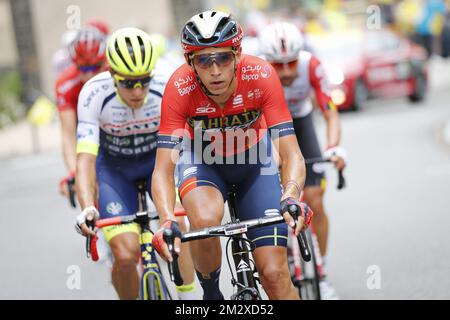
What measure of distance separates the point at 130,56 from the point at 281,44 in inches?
52.6

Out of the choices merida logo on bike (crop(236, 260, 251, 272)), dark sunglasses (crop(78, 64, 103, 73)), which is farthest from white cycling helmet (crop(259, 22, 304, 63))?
merida logo on bike (crop(236, 260, 251, 272))

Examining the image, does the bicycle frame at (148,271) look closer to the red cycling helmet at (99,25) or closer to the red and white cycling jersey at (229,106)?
the red and white cycling jersey at (229,106)

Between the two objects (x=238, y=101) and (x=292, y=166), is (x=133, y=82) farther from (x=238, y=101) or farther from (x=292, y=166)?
(x=292, y=166)

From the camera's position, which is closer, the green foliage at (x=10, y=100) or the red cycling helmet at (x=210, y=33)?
the red cycling helmet at (x=210, y=33)

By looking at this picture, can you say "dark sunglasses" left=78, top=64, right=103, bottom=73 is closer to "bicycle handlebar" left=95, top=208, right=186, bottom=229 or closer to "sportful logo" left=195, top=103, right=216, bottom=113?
"bicycle handlebar" left=95, top=208, right=186, bottom=229

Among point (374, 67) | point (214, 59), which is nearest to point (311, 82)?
point (214, 59)

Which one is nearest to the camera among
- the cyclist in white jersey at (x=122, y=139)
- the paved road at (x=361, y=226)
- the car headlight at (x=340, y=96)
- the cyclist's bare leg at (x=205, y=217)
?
the cyclist's bare leg at (x=205, y=217)

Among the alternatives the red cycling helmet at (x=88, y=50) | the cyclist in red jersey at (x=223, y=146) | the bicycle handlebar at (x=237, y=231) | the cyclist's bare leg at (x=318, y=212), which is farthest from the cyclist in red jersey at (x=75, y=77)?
the bicycle handlebar at (x=237, y=231)

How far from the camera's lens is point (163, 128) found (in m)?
5.41

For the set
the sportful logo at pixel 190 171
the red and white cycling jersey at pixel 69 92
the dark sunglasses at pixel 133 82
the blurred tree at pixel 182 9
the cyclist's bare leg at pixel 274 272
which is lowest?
the cyclist's bare leg at pixel 274 272

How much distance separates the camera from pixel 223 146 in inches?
229

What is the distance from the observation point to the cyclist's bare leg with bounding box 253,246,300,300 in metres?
5.19

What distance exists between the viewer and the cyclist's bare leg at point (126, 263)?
646 cm

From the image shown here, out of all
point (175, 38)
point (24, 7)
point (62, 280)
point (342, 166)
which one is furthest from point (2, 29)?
point (342, 166)
